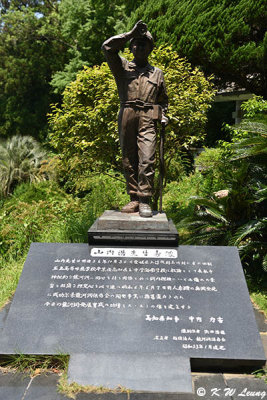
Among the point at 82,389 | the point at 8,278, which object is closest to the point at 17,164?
the point at 8,278

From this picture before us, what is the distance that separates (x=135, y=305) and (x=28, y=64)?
15481 millimetres

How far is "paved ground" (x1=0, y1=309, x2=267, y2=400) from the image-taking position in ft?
7.58

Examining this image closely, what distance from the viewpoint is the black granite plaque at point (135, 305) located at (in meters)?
2.64

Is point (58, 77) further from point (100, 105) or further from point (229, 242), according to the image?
point (229, 242)

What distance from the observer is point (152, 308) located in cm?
288

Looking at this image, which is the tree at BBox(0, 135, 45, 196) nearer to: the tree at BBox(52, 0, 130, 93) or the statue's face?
the tree at BBox(52, 0, 130, 93)

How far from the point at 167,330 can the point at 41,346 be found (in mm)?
1010

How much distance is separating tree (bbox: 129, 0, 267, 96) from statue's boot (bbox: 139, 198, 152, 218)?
730cm

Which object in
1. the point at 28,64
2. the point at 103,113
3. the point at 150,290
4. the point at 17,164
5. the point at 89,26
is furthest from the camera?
the point at 28,64

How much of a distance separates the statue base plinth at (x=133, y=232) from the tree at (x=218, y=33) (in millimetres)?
7770

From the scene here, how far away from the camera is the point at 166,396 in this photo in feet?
7.52

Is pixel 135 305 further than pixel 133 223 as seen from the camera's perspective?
No

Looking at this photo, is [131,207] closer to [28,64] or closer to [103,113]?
[103,113]

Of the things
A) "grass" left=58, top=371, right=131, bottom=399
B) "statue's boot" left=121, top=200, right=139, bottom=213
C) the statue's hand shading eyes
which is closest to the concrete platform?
"statue's boot" left=121, top=200, right=139, bottom=213
